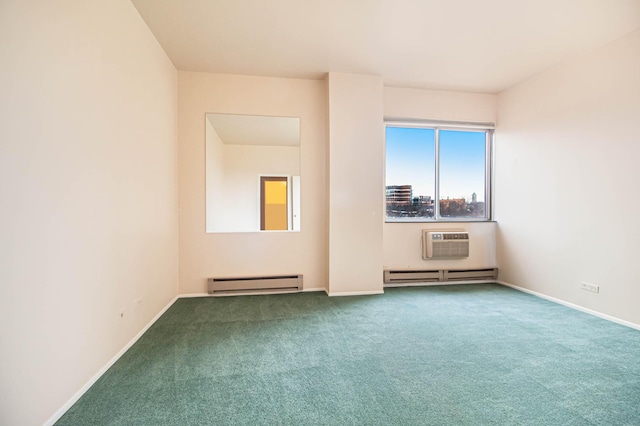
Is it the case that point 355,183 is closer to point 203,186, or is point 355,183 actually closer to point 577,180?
point 203,186

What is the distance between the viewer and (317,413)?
5.47 ft

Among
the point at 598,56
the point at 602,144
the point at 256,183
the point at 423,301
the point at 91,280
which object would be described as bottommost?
the point at 423,301

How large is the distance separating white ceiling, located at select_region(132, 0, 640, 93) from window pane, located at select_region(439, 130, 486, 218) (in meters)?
1.09

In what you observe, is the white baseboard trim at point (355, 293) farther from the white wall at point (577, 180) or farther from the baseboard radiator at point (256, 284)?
the white wall at point (577, 180)

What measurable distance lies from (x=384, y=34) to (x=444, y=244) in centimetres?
306

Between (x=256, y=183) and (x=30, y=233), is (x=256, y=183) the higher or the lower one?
the higher one

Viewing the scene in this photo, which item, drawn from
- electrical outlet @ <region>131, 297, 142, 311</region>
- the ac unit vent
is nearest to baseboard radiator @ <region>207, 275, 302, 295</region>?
electrical outlet @ <region>131, 297, 142, 311</region>

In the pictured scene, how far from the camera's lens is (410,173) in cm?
468

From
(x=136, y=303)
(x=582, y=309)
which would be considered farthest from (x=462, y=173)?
(x=136, y=303)

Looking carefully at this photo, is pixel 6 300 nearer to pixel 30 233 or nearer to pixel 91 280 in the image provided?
pixel 30 233

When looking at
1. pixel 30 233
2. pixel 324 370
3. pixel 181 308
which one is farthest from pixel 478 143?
pixel 30 233

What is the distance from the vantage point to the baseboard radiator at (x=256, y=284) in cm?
395

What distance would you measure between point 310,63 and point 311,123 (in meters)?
0.79

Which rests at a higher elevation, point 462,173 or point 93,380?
point 462,173
